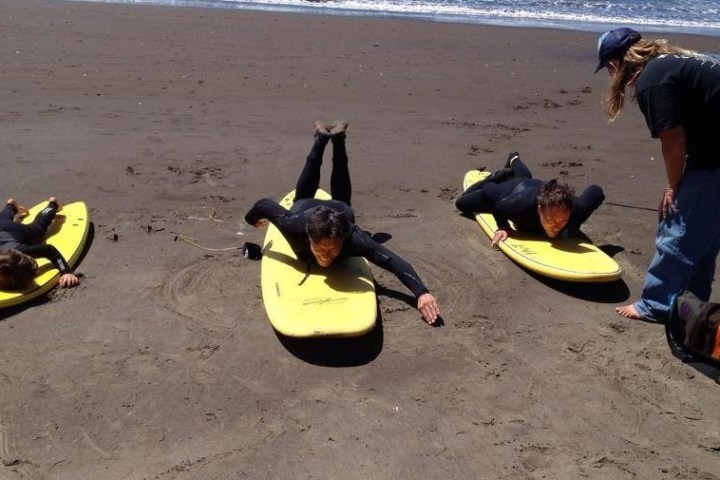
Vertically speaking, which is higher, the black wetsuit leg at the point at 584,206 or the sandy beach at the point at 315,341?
the black wetsuit leg at the point at 584,206

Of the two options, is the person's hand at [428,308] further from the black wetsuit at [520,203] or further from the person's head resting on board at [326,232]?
the black wetsuit at [520,203]

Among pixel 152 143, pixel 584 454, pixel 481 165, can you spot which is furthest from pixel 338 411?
pixel 152 143

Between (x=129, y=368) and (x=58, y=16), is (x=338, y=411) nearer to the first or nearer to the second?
(x=129, y=368)

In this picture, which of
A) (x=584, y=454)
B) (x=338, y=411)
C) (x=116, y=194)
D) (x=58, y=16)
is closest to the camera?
(x=584, y=454)

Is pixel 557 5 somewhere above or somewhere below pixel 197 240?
above

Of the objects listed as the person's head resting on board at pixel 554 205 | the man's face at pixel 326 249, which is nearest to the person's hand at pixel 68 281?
the man's face at pixel 326 249

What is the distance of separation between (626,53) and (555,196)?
1.47 meters

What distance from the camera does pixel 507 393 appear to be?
3736mm

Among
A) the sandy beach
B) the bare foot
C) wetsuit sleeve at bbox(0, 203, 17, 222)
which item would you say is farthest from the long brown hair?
wetsuit sleeve at bbox(0, 203, 17, 222)

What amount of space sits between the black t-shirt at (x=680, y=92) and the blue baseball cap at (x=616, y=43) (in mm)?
196

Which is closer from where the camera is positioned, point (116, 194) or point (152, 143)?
point (116, 194)

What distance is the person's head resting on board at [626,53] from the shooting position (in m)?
3.73

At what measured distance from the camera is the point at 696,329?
3469mm

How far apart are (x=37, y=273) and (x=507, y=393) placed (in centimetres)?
338
